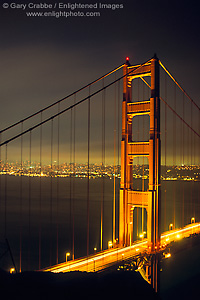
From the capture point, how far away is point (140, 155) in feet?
56.9

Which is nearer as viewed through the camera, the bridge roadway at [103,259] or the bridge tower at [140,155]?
the bridge roadway at [103,259]

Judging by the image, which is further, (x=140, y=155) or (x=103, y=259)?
(x=140, y=155)

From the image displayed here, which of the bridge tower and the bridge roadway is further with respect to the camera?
the bridge tower

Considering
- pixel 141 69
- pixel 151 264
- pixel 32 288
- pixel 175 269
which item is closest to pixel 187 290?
pixel 175 269

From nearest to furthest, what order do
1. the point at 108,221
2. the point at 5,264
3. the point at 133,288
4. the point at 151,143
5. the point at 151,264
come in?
the point at 133,288, the point at 151,264, the point at 151,143, the point at 5,264, the point at 108,221

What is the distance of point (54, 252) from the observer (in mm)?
Answer: 29703

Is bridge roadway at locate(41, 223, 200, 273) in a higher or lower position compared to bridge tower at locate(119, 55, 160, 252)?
lower

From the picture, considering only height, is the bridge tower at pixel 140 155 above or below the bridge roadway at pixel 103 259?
above

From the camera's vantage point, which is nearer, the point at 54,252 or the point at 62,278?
the point at 62,278

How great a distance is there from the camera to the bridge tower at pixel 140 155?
55.0 ft

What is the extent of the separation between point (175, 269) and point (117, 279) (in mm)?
22160

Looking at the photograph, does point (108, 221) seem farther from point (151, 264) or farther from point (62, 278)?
point (62, 278)

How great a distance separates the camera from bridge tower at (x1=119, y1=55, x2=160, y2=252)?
16766mm

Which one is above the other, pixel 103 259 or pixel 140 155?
pixel 140 155
